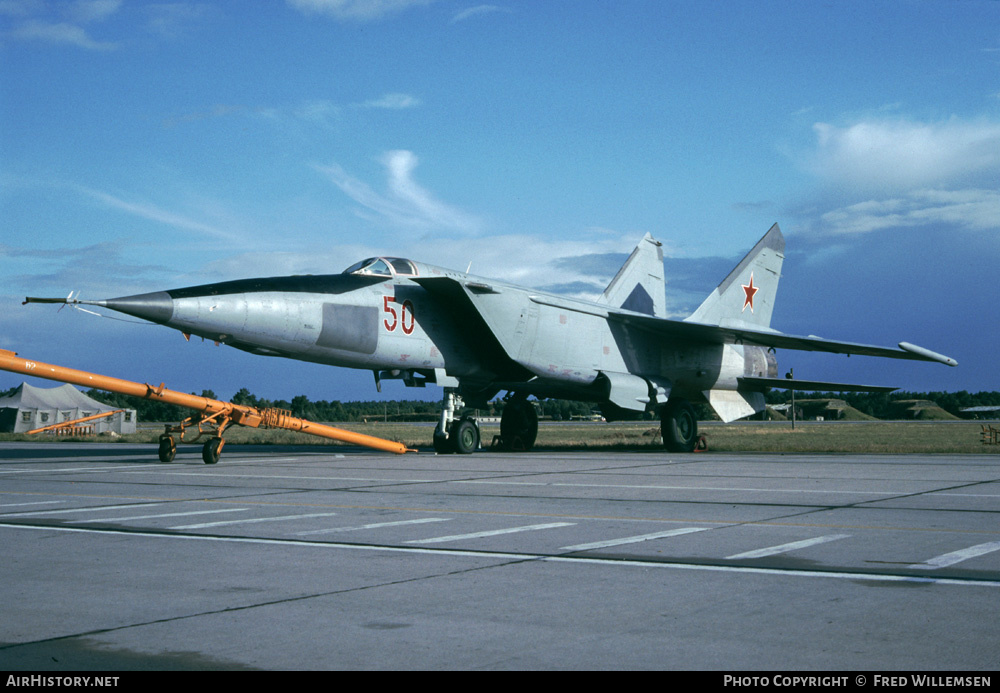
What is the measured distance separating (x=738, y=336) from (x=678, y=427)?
2826 millimetres

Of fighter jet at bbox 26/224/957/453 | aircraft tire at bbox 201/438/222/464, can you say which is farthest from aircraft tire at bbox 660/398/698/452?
aircraft tire at bbox 201/438/222/464

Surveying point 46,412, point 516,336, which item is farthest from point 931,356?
point 46,412

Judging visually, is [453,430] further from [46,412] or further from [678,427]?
[46,412]

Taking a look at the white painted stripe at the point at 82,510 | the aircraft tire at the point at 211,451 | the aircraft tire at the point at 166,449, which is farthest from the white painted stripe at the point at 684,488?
the aircraft tire at the point at 166,449

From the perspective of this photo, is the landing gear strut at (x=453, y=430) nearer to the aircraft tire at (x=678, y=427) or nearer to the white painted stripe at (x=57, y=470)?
the aircraft tire at (x=678, y=427)

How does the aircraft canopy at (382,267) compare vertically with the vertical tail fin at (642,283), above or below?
below

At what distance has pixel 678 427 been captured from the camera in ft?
72.9

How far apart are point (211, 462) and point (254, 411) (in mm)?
1874

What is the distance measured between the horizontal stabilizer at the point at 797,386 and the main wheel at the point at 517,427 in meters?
6.00

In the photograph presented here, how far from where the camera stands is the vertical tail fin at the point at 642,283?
2605 centimetres

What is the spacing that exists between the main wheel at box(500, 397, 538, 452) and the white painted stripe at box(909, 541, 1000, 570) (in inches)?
674

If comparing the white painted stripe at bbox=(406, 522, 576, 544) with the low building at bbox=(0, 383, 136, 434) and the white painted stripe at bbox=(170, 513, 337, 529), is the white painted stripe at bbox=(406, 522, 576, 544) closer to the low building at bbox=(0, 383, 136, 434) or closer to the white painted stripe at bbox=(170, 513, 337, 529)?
the white painted stripe at bbox=(170, 513, 337, 529)
